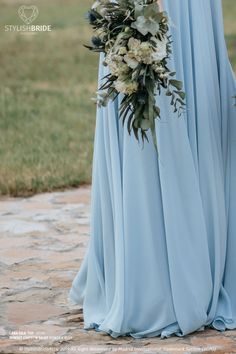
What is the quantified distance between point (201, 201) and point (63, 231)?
257cm

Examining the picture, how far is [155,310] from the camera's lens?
14.5 ft

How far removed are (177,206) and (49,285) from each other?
1.36m

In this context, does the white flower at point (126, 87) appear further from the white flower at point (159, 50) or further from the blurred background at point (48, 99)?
the blurred background at point (48, 99)

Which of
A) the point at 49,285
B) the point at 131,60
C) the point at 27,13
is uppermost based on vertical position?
the point at 27,13

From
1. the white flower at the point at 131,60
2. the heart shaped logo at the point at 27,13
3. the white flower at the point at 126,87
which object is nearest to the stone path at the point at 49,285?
the white flower at the point at 126,87

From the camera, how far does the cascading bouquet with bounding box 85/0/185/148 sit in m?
4.01

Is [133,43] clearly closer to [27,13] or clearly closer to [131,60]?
[131,60]

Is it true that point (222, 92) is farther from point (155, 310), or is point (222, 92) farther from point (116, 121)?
point (155, 310)

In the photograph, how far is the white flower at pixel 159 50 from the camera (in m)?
4.00

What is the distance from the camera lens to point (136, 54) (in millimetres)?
4004

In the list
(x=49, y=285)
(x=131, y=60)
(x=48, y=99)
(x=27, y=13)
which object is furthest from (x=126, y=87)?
(x=27, y=13)

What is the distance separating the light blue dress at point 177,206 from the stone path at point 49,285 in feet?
0.37

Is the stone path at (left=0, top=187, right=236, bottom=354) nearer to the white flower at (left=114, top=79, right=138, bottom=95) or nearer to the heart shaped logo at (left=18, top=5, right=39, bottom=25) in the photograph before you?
the white flower at (left=114, top=79, right=138, bottom=95)

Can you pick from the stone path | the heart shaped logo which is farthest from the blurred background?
the heart shaped logo
